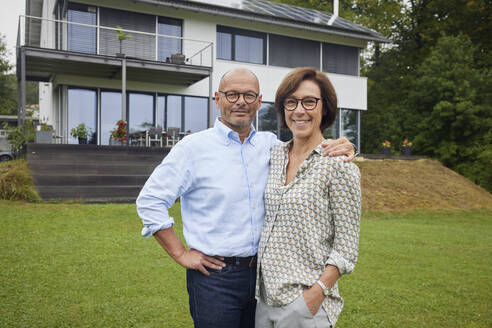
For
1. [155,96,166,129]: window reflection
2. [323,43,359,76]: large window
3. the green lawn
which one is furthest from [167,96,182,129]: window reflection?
the green lawn

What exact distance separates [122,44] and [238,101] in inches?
534

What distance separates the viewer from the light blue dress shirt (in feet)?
6.97

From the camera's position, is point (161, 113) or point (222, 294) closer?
point (222, 294)

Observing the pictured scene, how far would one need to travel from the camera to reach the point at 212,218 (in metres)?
2.14

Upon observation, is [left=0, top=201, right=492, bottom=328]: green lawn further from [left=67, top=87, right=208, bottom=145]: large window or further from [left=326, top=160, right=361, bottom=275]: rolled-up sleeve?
[left=67, top=87, right=208, bottom=145]: large window

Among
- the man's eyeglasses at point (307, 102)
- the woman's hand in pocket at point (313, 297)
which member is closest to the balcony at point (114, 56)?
the man's eyeglasses at point (307, 102)

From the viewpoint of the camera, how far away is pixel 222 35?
1706 cm

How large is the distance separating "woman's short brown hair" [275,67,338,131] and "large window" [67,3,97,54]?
13721mm

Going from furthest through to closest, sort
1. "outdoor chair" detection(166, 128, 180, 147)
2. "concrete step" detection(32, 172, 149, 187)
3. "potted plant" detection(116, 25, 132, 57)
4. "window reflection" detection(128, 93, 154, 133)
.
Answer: "window reflection" detection(128, 93, 154, 133) < "outdoor chair" detection(166, 128, 180, 147) < "potted plant" detection(116, 25, 132, 57) < "concrete step" detection(32, 172, 149, 187)

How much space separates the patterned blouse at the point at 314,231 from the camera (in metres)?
1.93

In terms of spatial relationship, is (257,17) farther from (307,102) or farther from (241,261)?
(241,261)

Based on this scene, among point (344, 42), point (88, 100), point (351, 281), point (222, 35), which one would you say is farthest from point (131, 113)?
point (351, 281)

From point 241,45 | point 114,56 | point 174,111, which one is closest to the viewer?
point 114,56

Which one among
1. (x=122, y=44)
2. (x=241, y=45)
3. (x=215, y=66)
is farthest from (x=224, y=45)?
(x=122, y=44)
